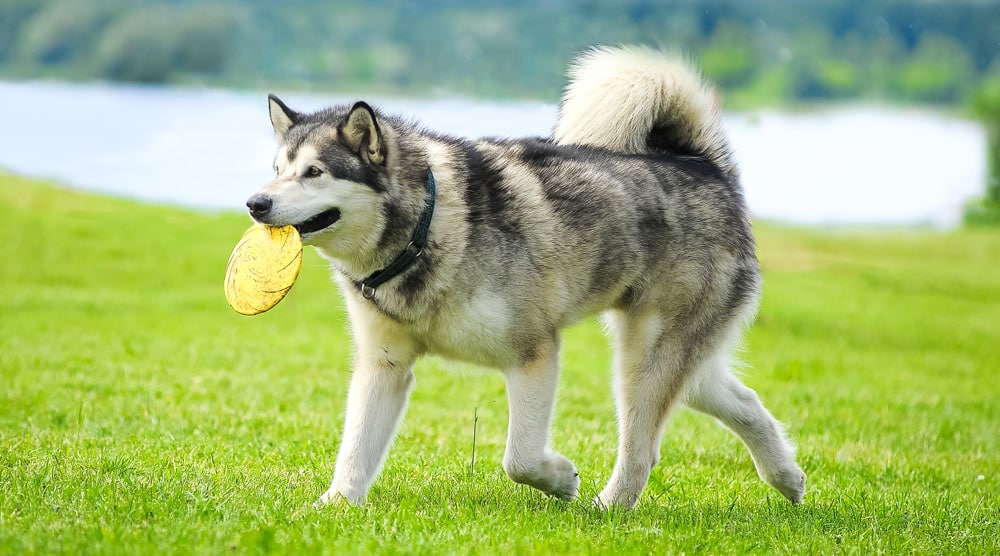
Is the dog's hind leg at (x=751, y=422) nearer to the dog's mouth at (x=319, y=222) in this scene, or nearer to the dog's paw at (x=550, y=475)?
the dog's paw at (x=550, y=475)

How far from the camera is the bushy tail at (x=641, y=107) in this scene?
572 cm

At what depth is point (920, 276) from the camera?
853 inches

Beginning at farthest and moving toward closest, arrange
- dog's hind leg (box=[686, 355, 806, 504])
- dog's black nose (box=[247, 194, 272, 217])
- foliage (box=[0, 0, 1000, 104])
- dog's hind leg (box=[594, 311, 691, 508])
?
foliage (box=[0, 0, 1000, 104]) → dog's hind leg (box=[686, 355, 806, 504]) → dog's hind leg (box=[594, 311, 691, 508]) → dog's black nose (box=[247, 194, 272, 217])

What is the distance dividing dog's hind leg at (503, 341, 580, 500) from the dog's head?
892mm

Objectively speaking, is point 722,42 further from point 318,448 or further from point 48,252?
point 318,448

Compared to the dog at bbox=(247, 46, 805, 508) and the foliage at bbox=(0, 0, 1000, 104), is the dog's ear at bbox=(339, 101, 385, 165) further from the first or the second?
the foliage at bbox=(0, 0, 1000, 104)

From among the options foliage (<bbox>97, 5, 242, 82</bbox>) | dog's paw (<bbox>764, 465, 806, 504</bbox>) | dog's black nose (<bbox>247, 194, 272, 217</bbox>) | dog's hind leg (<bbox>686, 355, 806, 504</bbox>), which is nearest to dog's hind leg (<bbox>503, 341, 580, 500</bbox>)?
dog's hind leg (<bbox>686, 355, 806, 504</bbox>)

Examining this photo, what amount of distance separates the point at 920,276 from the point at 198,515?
1966cm

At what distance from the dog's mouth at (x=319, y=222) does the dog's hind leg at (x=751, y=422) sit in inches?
82.9

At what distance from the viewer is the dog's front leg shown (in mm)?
5035

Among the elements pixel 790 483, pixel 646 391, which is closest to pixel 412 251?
pixel 646 391

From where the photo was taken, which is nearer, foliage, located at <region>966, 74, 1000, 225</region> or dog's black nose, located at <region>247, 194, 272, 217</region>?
dog's black nose, located at <region>247, 194, 272, 217</region>

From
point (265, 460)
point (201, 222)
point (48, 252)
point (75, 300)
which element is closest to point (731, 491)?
point (265, 460)

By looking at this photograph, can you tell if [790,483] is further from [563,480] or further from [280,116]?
[280,116]
